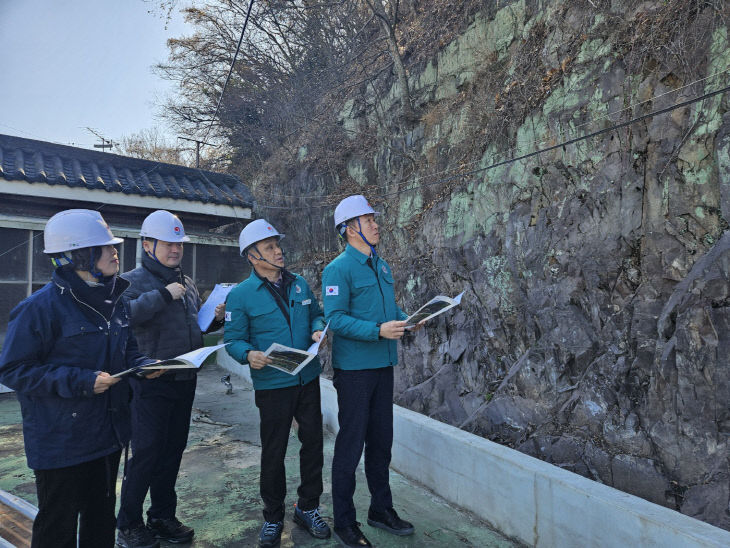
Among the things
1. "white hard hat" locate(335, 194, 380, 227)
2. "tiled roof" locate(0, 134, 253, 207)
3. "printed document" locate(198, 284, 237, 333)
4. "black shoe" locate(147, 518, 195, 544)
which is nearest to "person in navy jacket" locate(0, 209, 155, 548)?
"black shoe" locate(147, 518, 195, 544)

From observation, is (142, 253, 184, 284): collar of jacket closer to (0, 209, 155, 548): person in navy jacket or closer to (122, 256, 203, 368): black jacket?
(122, 256, 203, 368): black jacket

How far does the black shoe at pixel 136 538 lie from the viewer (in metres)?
3.15

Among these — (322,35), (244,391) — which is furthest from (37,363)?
(322,35)

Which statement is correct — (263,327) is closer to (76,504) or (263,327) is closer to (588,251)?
(76,504)

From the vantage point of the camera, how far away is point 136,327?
345cm

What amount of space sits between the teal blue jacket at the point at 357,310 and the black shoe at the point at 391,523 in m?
1.08

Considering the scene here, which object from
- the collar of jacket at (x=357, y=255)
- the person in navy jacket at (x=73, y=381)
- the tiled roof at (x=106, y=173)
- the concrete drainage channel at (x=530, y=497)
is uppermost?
the tiled roof at (x=106, y=173)

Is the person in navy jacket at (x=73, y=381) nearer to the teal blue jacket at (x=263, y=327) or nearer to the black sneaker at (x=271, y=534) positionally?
the teal blue jacket at (x=263, y=327)

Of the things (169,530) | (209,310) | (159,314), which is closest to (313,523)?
(169,530)

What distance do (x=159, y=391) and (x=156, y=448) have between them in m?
0.37

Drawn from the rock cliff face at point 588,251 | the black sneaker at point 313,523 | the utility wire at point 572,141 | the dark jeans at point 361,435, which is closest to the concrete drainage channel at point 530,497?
the dark jeans at point 361,435

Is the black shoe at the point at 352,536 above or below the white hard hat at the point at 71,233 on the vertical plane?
below

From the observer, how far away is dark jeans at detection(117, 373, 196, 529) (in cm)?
322

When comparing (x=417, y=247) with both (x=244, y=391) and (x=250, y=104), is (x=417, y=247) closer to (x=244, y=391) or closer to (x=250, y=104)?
(x=244, y=391)
